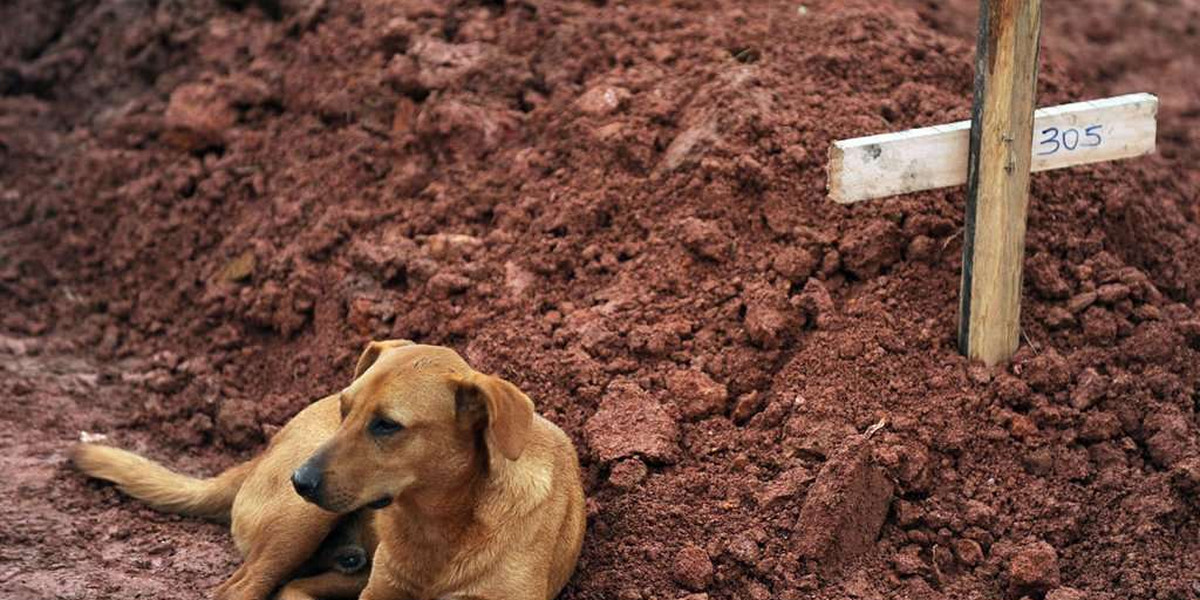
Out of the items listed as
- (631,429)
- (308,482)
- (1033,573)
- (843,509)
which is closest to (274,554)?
(308,482)

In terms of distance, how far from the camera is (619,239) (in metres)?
6.33

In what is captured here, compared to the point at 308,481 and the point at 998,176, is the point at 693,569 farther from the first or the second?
the point at 998,176

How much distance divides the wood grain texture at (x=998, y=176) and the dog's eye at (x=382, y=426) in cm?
222

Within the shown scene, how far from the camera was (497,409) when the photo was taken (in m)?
4.57

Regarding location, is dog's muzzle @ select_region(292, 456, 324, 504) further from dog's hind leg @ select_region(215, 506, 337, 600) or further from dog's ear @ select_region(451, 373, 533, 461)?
dog's hind leg @ select_region(215, 506, 337, 600)

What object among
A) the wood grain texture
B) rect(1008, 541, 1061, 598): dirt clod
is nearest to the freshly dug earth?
rect(1008, 541, 1061, 598): dirt clod

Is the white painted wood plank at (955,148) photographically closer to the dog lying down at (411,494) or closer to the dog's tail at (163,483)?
the dog lying down at (411,494)

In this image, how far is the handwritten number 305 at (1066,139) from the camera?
5.45 m

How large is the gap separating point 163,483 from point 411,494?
146cm

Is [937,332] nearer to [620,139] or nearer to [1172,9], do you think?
[620,139]

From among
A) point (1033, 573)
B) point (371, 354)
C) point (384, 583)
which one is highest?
point (371, 354)

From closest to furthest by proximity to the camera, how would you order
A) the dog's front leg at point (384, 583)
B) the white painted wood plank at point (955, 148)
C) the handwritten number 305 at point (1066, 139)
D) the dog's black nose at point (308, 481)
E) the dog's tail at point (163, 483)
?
the dog's black nose at point (308, 481), the dog's front leg at point (384, 583), the white painted wood plank at point (955, 148), the handwritten number 305 at point (1066, 139), the dog's tail at point (163, 483)

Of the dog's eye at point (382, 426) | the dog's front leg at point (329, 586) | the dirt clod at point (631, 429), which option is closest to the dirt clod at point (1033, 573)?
the dirt clod at point (631, 429)

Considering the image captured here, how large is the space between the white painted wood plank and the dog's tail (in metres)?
2.44
